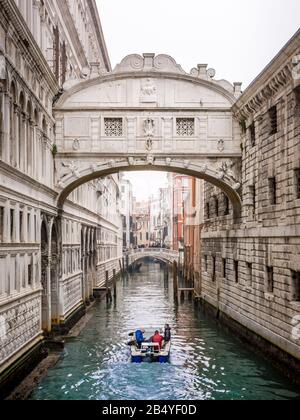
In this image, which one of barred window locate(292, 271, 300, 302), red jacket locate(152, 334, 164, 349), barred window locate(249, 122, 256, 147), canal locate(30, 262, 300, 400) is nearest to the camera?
canal locate(30, 262, 300, 400)

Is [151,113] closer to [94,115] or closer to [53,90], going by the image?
[94,115]

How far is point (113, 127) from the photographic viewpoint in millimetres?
21031

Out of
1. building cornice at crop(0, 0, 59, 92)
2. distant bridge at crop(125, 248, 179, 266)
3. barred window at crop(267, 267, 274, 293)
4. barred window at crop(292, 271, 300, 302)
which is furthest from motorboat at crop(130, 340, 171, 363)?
distant bridge at crop(125, 248, 179, 266)

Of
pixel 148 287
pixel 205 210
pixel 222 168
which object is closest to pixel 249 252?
pixel 222 168

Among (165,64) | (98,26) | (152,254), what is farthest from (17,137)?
(152,254)

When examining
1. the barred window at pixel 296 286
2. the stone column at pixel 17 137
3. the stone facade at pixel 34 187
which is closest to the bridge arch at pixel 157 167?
the stone facade at pixel 34 187

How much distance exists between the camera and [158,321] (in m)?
28.2

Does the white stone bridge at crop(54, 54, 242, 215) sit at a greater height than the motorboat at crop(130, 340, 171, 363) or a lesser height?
greater

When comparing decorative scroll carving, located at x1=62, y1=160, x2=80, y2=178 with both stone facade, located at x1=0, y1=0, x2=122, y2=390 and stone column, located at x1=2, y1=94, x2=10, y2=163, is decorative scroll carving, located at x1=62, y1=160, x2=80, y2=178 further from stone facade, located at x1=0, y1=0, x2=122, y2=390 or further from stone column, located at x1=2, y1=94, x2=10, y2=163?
stone column, located at x1=2, y1=94, x2=10, y2=163

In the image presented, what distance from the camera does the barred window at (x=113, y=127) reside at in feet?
68.9

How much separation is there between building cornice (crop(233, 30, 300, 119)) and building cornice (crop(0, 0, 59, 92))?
6.33 m

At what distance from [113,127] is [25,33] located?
6.52 m

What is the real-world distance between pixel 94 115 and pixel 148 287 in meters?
29.4

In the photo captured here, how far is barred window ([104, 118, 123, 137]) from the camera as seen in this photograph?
21000 mm
